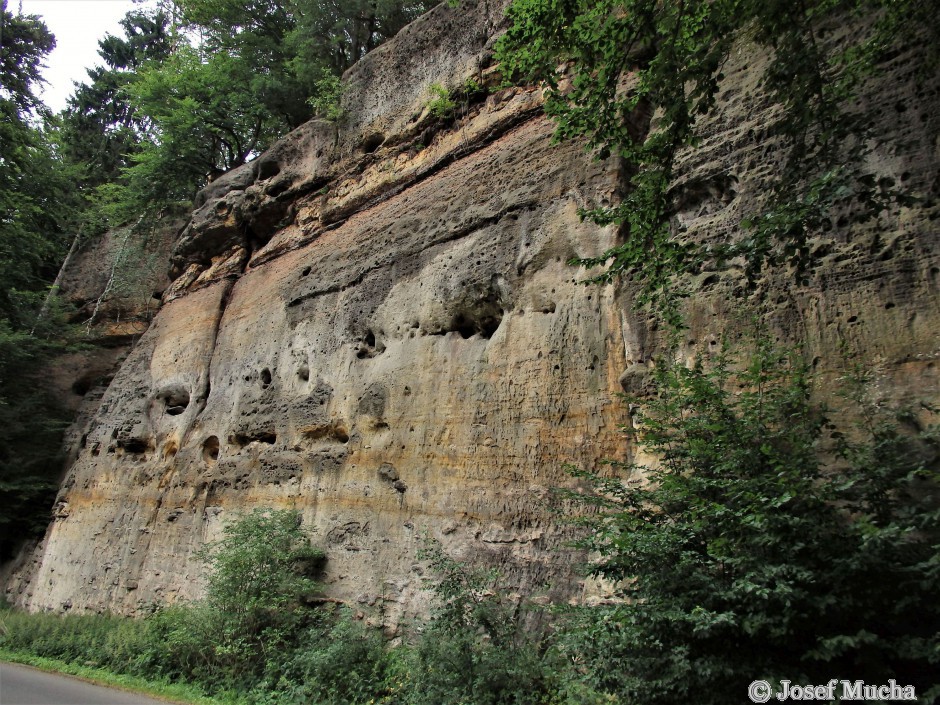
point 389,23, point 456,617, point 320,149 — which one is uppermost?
point 389,23

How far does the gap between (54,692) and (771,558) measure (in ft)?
22.6

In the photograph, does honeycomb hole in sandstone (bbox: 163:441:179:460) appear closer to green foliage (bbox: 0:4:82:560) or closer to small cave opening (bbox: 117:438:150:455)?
small cave opening (bbox: 117:438:150:455)

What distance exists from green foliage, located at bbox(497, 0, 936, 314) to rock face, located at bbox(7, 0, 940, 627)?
0.52 metres

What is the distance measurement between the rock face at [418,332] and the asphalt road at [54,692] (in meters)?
2.20

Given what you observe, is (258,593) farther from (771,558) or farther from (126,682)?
(771,558)

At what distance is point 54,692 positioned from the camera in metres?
5.75

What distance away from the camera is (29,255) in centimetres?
1374

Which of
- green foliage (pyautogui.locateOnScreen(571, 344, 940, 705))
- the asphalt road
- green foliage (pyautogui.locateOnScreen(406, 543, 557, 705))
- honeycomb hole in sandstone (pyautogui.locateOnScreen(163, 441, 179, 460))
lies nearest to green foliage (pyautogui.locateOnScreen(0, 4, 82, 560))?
honeycomb hole in sandstone (pyautogui.locateOnScreen(163, 441, 179, 460))

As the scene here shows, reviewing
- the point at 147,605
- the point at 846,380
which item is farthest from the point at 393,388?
the point at 147,605

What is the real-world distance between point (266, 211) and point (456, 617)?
941 cm

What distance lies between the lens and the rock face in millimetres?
4586

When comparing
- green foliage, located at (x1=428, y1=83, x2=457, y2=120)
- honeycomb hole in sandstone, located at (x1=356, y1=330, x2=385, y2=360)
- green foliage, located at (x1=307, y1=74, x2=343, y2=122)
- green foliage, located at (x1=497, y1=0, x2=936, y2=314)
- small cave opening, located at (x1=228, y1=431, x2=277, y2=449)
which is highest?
green foliage, located at (x1=307, y1=74, x2=343, y2=122)

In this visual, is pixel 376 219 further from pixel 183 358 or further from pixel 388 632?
pixel 388 632

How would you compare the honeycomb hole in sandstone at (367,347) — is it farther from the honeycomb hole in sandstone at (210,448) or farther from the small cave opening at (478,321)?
the honeycomb hole in sandstone at (210,448)
